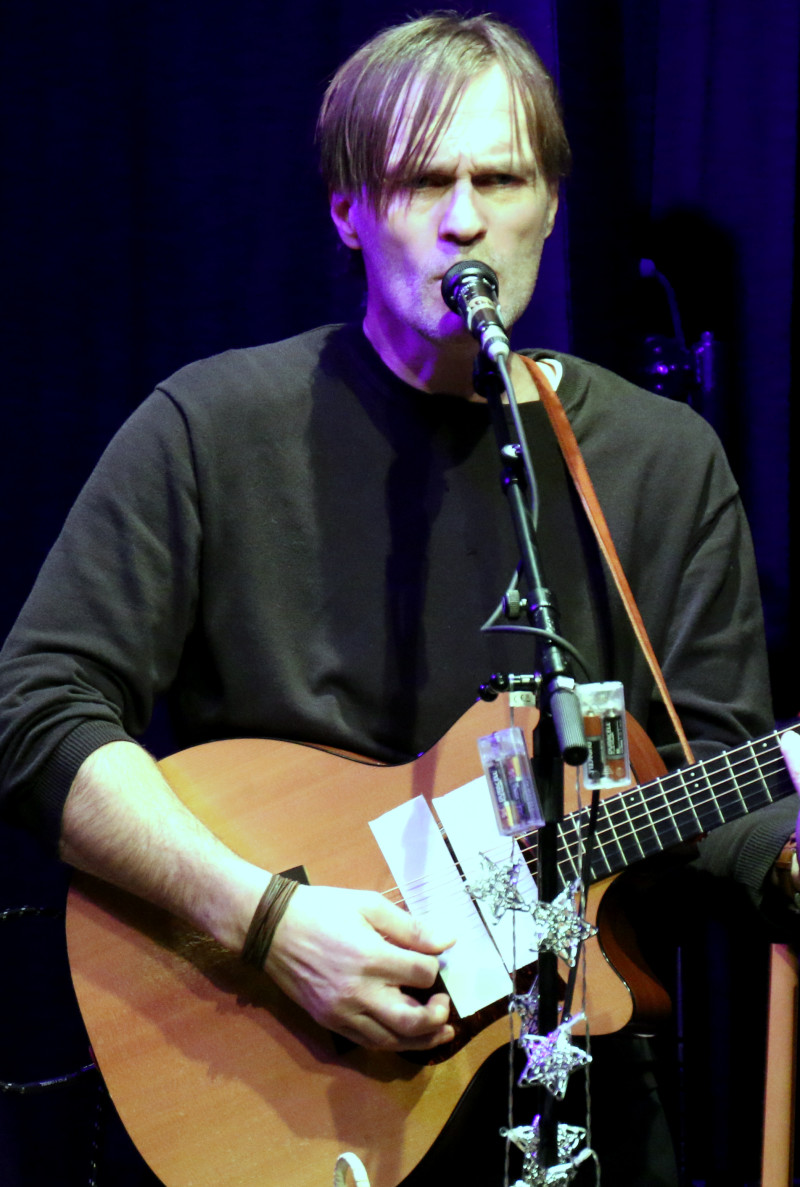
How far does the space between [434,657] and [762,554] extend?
84 centimetres

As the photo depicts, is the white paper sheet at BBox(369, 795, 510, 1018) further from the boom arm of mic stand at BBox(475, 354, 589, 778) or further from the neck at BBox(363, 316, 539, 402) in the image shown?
the neck at BBox(363, 316, 539, 402)

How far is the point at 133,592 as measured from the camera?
177 cm

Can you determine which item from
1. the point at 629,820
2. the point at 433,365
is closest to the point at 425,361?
the point at 433,365

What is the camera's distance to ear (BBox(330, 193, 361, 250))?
1.99m

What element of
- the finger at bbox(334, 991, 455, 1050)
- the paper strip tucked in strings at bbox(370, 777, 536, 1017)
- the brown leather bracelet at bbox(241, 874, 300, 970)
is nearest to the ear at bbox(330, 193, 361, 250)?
the paper strip tucked in strings at bbox(370, 777, 536, 1017)

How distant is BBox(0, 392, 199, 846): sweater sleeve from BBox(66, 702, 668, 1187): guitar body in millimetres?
156

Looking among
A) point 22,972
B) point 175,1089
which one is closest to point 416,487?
point 175,1089

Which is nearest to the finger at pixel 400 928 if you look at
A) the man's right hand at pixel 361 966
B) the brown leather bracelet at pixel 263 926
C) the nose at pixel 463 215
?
the man's right hand at pixel 361 966

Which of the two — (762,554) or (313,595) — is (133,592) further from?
(762,554)

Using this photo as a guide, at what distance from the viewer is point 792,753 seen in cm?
159

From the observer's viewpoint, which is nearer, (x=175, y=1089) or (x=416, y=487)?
(x=175, y=1089)

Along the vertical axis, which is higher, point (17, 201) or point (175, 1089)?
point (17, 201)

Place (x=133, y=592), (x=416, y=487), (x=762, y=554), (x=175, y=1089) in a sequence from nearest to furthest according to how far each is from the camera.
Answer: (x=175, y=1089)
(x=133, y=592)
(x=416, y=487)
(x=762, y=554)

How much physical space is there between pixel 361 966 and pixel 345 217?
116 centimetres
